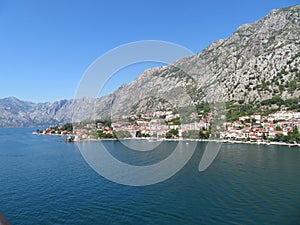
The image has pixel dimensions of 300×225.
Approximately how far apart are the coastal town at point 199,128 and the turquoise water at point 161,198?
1082 centimetres

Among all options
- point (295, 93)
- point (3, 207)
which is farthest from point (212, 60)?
point (3, 207)

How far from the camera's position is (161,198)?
23.3ft

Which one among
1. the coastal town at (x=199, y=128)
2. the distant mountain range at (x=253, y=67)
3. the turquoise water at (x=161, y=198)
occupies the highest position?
the distant mountain range at (x=253, y=67)

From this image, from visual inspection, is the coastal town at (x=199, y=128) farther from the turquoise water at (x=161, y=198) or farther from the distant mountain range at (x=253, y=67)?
the turquoise water at (x=161, y=198)

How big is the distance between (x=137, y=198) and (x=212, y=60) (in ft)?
127

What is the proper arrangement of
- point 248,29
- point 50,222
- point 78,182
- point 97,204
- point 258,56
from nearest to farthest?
point 50,222 < point 97,204 < point 78,182 < point 258,56 < point 248,29

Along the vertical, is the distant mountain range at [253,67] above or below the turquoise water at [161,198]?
above

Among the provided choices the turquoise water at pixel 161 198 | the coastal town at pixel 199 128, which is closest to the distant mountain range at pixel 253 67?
the coastal town at pixel 199 128

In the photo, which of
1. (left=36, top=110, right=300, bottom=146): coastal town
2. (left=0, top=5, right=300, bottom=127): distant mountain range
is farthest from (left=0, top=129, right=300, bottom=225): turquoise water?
(left=0, top=5, right=300, bottom=127): distant mountain range

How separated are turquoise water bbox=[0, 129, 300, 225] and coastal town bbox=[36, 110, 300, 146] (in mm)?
10821

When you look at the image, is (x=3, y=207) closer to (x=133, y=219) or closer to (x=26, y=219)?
(x=26, y=219)

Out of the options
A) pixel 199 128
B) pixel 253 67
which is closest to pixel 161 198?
pixel 199 128

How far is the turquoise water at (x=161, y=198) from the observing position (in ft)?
19.2

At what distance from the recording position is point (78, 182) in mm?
9086
